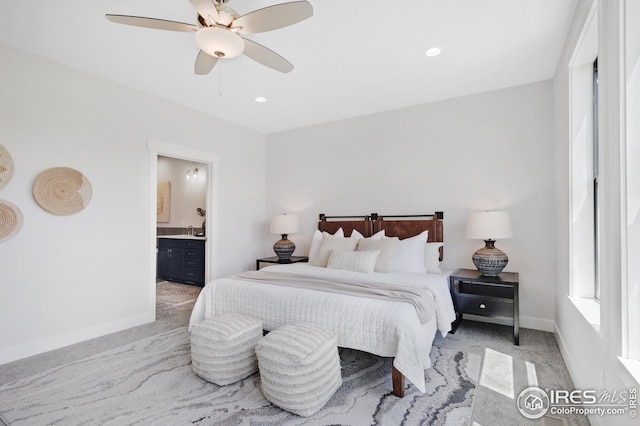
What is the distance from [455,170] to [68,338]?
15.1 ft

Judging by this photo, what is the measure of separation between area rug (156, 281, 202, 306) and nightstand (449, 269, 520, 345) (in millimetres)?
3688

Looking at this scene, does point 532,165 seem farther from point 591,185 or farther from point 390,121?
point 390,121

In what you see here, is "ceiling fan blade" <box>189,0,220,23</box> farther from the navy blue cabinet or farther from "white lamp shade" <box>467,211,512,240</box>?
the navy blue cabinet

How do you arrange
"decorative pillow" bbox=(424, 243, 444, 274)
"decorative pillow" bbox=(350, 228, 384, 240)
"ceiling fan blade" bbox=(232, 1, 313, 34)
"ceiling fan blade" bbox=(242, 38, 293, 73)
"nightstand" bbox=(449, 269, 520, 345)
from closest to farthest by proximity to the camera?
"ceiling fan blade" bbox=(232, 1, 313, 34) → "ceiling fan blade" bbox=(242, 38, 293, 73) → "nightstand" bbox=(449, 269, 520, 345) → "decorative pillow" bbox=(424, 243, 444, 274) → "decorative pillow" bbox=(350, 228, 384, 240)

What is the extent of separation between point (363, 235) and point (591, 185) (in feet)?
8.49

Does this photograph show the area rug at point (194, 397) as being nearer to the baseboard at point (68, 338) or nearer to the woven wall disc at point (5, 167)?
the baseboard at point (68, 338)

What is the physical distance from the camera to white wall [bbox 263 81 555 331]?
347 centimetres

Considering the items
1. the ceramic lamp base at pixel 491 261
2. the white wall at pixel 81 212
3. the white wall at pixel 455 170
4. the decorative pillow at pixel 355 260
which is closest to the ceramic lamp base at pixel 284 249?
the white wall at pixel 455 170

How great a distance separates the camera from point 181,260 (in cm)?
586

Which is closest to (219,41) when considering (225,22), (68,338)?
(225,22)

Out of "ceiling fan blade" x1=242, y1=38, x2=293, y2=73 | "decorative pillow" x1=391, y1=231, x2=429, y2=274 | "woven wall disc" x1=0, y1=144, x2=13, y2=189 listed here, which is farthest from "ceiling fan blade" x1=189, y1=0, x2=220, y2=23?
"decorative pillow" x1=391, y1=231, x2=429, y2=274

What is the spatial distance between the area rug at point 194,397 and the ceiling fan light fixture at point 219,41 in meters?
2.36

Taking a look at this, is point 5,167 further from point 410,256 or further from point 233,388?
point 410,256

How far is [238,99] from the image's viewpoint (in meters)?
4.00
